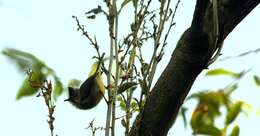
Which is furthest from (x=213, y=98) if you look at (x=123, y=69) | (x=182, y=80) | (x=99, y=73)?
(x=123, y=69)

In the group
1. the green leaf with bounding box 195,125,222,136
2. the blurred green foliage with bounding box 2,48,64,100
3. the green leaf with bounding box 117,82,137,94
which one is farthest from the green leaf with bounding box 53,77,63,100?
the green leaf with bounding box 117,82,137,94

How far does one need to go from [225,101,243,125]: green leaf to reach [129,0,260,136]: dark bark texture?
62 cm

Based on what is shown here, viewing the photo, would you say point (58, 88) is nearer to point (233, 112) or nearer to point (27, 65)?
point (27, 65)

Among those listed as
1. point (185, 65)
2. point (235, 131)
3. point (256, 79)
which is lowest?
point (235, 131)

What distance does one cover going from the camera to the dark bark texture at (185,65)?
5.37ft

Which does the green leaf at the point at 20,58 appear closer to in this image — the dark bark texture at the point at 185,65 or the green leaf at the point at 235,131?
the green leaf at the point at 235,131

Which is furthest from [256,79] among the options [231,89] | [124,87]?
[124,87]

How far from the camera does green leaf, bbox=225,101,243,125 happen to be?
3.18 ft

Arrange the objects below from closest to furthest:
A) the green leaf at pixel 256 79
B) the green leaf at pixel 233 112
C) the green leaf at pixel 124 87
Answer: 1. the green leaf at pixel 233 112
2. the green leaf at pixel 256 79
3. the green leaf at pixel 124 87

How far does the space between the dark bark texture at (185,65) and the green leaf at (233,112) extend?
621 millimetres

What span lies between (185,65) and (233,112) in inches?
27.2

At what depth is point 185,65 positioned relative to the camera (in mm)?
1672

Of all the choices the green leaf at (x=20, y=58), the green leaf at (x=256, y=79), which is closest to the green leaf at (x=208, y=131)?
the green leaf at (x=256, y=79)

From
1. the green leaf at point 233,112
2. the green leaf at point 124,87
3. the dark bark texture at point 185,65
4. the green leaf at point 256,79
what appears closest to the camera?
the green leaf at point 233,112
